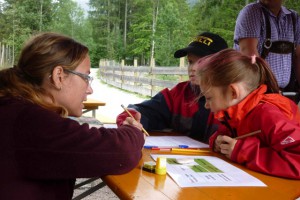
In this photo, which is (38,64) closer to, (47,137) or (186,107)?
(47,137)

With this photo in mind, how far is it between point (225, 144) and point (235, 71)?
0.84 ft

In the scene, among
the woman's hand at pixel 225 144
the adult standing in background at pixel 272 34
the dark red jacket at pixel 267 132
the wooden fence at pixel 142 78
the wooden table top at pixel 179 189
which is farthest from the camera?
the wooden fence at pixel 142 78

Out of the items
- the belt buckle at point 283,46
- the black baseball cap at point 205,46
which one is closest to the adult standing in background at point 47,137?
the black baseball cap at point 205,46

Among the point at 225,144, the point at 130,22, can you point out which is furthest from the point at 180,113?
the point at 130,22

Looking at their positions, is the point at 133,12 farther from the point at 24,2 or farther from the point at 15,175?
the point at 15,175

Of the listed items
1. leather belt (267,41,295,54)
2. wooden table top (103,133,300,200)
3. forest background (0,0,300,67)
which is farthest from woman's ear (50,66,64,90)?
forest background (0,0,300,67)

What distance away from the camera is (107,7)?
27.5 m

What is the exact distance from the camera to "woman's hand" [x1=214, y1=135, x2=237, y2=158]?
129cm

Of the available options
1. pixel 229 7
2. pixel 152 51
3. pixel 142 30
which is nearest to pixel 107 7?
pixel 142 30

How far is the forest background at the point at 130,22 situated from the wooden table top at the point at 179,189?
6442 millimetres

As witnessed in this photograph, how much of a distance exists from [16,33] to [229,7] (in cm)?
768

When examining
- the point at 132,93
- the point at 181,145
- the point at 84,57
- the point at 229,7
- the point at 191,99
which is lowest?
the point at 132,93

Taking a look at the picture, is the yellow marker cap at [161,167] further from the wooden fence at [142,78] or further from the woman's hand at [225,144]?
the wooden fence at [142,78]

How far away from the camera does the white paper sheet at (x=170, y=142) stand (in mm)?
1542
